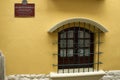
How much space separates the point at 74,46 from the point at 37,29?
0.85 metres

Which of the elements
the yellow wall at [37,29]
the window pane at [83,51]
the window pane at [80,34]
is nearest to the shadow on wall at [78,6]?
the yellow wall at [37,29]

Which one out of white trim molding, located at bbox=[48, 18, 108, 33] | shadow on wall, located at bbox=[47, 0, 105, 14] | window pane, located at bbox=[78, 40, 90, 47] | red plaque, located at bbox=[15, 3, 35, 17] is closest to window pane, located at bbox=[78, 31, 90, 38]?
window pane, located at bbox=[78, 40, 90, 47]

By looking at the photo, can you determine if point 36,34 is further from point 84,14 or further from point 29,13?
point 84,14

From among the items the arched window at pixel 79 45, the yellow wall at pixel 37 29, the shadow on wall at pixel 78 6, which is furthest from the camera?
the arched window at pixel 79 45

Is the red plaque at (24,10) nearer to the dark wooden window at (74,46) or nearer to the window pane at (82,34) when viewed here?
the dark wooden window at (74,46)

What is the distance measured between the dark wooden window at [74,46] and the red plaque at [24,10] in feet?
2.36

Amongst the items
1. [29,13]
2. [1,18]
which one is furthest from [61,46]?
[1,18]

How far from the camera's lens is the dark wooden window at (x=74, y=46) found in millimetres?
5484

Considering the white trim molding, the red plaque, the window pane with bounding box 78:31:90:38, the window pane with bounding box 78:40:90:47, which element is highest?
the red plaque

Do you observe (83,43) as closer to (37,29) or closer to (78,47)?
(78,47)

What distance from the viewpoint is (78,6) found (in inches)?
212

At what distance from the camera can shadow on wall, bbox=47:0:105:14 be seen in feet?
17.3

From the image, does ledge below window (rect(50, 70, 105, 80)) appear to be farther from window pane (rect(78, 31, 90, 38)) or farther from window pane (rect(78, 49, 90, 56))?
window pane (rect(78, 31, 90, 38))

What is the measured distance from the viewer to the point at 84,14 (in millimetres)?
5434
